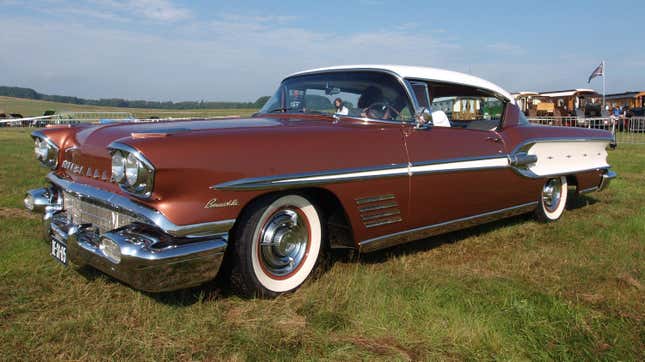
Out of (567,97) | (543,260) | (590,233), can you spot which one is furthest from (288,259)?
(567,97)

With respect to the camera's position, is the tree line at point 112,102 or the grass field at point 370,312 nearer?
the grass field at point 370,312

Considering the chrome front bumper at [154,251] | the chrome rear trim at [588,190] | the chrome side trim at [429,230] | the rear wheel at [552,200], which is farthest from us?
the chrome rear trim at [588,190]

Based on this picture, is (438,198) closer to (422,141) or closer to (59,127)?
(422,141)

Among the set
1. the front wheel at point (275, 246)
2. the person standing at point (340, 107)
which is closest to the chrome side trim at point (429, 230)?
the front wheel at point (275, 246)

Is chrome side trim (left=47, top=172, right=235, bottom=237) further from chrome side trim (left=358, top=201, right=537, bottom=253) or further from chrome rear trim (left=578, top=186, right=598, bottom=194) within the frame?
chrome rear trim (left=578, top=186, right=598, bottom=194)

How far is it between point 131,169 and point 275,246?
0.86m

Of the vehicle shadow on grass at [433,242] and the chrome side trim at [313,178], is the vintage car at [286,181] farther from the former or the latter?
the vehicle shadow on grass at [433,242]

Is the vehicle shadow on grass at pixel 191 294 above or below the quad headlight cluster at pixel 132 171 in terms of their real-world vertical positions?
below

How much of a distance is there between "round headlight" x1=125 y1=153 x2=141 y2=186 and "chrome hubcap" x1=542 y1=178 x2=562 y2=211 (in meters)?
3.79

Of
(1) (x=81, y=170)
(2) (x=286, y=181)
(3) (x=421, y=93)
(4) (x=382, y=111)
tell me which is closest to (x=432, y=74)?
(3) (x=421, y=93)

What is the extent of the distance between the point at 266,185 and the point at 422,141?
1.30 meters

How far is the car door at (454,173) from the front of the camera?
136 inches

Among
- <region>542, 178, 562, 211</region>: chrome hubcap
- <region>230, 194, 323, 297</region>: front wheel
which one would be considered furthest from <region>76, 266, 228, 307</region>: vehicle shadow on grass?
<region>542, 178, 562, 211</region>: chrome hubcap

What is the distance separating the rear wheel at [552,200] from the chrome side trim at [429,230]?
474 millimetres
